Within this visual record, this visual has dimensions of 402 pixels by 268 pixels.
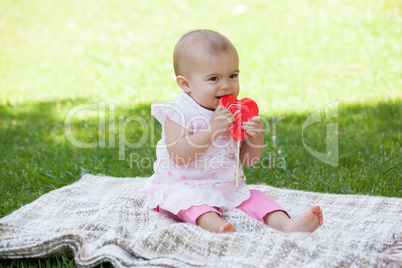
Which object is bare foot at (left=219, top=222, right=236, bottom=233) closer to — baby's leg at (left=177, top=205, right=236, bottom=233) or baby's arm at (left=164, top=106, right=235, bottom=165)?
baby's leg at (left=177, top=205, right=236, bottom=233)

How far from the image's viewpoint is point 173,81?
5.88 m

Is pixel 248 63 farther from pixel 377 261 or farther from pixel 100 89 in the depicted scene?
pixel 377 261

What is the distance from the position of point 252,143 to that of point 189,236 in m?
0.68

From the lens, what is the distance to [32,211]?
103 inches

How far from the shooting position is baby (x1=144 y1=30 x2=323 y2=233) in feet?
7.86

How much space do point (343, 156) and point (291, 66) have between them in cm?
261

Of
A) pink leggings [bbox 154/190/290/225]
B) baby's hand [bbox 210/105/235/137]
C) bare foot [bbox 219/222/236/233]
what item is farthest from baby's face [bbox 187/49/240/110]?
bare foot [bbox 219/222/236/233]

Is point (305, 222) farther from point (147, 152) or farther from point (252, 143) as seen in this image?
point (147, 152)

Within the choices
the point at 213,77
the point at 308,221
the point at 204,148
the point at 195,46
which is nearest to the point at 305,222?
the point at 308,221

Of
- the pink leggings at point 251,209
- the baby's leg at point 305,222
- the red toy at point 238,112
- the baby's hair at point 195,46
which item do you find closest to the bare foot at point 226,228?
the pink leggings at point 251,209

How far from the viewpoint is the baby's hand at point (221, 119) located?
2.38 m

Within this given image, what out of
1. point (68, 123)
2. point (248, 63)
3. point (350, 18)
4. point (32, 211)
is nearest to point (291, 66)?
point (248, 63)

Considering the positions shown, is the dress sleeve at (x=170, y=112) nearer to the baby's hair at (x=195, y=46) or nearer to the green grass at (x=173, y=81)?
the baby's hair at (x=195, y=46)

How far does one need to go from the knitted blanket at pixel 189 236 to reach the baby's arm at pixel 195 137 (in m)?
0.33
